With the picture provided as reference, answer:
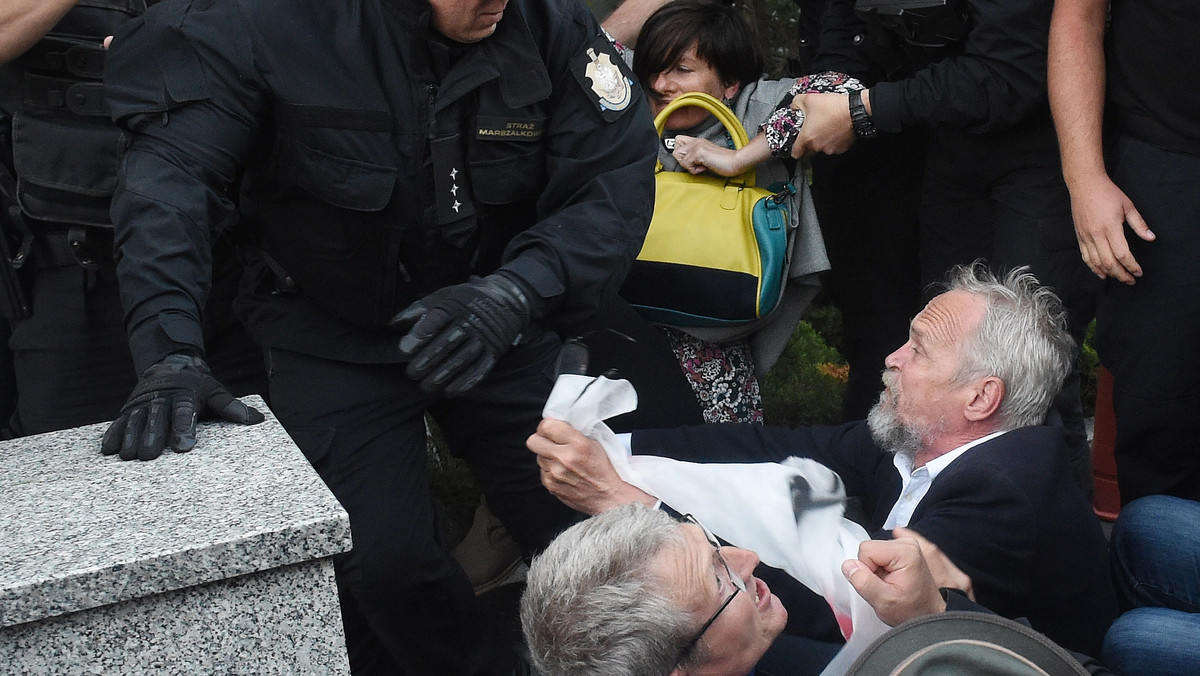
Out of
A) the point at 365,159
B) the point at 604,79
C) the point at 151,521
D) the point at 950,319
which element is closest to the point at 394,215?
the point at 365,159

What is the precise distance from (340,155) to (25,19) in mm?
635

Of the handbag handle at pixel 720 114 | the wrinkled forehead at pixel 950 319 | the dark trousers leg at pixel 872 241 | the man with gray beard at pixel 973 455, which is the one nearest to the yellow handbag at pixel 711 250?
the handbag handle at pixel 720 114

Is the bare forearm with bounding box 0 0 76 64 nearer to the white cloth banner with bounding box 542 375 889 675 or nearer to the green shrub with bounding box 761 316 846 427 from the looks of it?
the white cloth banner with bounding box 542 375 889 675

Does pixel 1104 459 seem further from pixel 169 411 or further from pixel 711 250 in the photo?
pixel 169 411

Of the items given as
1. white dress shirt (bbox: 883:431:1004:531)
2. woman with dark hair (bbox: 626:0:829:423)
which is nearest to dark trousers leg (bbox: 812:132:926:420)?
woman with dark hair (bbox: 626:0:829:423)

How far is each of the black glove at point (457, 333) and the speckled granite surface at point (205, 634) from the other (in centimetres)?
60

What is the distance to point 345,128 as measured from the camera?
7.47 feet

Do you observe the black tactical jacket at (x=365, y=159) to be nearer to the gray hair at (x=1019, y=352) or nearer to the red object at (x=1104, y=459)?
the gray hair at (x=1019, y=352)

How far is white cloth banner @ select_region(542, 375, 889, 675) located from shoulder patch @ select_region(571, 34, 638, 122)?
0.63m

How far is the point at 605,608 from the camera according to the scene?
5.38ft

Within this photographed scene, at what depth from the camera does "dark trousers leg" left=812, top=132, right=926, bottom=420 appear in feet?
10.7

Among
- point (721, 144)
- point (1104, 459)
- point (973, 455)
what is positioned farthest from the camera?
point (1104, 459)

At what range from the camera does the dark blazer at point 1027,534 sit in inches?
75.8

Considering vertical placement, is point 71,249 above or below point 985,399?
below
